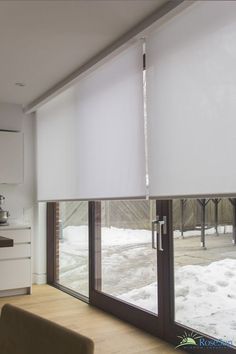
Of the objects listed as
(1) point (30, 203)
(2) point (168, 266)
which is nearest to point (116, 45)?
(2) point (168, 266)

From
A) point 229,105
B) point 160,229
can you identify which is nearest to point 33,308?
point 160,229

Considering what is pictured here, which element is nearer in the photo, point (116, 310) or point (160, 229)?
point (160, 229)

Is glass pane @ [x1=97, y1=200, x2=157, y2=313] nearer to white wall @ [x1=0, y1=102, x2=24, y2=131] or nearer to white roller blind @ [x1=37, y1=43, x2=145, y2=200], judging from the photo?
white roller blind @ [x1=37, y1=43, x2=145, y2=200]

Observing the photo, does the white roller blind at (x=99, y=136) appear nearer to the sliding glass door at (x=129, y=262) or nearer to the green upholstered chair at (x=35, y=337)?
the sliding glass door at (x=129, y=262)

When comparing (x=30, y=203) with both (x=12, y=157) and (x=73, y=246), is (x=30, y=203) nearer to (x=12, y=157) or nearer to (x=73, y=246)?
(x=12, y=157)

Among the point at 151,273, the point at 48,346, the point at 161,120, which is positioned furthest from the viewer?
the point at 151,273

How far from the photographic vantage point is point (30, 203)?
18.6 feet

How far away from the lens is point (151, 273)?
145 inches

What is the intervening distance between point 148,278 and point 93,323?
2.43ft

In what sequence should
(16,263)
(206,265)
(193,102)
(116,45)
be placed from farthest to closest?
(16,263) → (116,45) → (206,265) → (193,102)

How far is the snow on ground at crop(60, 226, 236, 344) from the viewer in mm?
2887

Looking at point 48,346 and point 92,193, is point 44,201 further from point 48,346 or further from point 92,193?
point 48,346

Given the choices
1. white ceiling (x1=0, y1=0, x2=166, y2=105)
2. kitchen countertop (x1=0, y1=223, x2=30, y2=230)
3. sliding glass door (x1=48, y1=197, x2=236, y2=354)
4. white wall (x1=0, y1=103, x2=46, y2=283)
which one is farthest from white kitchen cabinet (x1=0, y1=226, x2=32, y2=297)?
white ceiling (x1=0, y1=0, x2=166, y2=105)

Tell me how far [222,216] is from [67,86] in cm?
241
